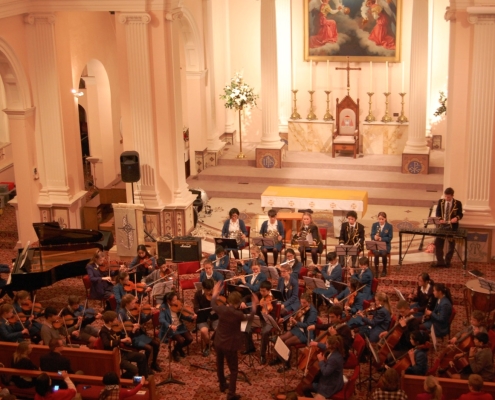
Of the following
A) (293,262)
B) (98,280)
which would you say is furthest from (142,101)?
(293,262)

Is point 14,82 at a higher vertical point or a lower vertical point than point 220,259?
higher

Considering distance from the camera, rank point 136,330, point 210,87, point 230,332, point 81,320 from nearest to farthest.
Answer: point 230,332, point 136,330, point 81,320, point 210,87

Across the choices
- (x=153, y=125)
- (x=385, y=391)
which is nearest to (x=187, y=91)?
(x=153, y=125)

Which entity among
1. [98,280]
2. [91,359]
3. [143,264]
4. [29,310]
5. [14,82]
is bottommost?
[91,359]

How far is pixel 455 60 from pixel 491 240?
129 inches

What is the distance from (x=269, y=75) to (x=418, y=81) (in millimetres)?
3537

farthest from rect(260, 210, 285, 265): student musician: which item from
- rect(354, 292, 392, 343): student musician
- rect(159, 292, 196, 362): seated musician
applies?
rect(354, 292, 392, 343): student musician

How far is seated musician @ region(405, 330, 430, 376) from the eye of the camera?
35.6 feet

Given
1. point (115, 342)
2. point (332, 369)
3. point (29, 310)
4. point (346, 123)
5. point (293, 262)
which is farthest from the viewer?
point (346, 123)

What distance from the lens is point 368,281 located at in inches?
520

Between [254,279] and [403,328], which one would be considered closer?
[403,328]

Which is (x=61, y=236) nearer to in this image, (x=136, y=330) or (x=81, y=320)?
(x=81, y=320)

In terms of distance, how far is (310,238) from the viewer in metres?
15.1

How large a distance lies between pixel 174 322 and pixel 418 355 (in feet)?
11.6
